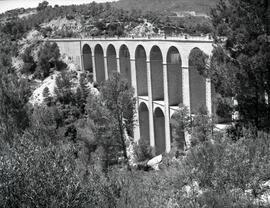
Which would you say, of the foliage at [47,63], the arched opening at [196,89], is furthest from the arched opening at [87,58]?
the arched opening at [196,89]

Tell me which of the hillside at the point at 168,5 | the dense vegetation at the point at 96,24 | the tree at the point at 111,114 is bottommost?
the tree at the point at 111,114

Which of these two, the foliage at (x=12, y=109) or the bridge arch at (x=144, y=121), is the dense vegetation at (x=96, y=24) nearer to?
the bridge arch at (x=144, y=121)

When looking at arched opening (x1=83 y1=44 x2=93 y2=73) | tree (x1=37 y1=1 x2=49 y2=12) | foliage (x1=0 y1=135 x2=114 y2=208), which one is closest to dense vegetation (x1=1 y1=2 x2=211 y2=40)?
arched opening (x1=83 y1=44 x2=93 y2=73)

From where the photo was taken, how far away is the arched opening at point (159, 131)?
31266 mm

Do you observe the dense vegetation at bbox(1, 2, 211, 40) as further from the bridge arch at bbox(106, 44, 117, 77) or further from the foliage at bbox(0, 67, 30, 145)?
the foliage at bbox(0, 67, 30, 145)

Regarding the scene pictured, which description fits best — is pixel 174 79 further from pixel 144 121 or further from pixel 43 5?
pixel 43 5

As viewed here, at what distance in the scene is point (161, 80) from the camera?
31.8 metres

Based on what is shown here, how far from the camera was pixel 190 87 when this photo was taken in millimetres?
25859

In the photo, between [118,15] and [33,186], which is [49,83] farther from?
[33,186]

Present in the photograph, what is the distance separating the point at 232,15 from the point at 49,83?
129ft

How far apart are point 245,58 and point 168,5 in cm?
9892

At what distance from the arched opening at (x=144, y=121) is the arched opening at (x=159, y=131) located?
1.89 m

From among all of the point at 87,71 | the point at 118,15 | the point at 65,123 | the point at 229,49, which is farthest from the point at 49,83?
the point at 229,49

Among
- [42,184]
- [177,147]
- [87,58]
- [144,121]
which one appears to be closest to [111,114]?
[177,147]
